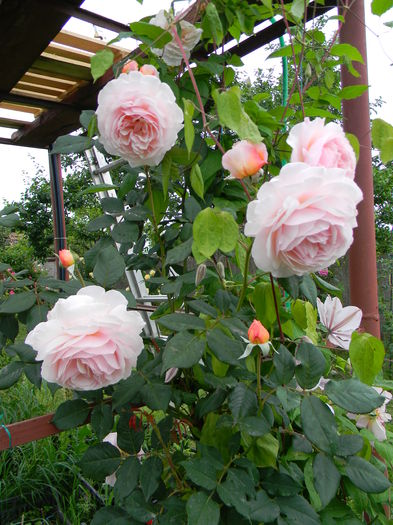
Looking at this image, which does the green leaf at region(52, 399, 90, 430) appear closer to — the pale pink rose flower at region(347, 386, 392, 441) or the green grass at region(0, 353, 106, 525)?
the pale pink rose flower at region(347, 386, 392, 441)

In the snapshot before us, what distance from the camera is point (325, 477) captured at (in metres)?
0.57

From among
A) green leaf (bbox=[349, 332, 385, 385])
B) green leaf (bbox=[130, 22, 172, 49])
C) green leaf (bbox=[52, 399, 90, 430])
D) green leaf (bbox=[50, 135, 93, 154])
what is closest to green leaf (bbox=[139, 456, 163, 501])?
green leaf (bbox=[52, 399, 90, 430])

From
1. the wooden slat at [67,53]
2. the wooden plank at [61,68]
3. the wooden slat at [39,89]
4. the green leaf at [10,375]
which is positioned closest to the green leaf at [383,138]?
the green leaf at [10,375]

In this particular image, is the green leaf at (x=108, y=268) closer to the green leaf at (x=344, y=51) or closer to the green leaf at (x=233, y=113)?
the green leaf at (x=233, y=113)

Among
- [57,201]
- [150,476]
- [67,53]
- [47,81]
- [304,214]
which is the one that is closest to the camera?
[304,214]

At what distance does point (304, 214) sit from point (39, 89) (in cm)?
288

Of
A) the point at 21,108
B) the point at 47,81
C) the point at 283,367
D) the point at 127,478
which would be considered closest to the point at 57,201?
the point at 21,108

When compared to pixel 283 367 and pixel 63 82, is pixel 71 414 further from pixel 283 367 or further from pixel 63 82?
pixel 63 82

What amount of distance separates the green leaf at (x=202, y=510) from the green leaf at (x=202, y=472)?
0.05 ft

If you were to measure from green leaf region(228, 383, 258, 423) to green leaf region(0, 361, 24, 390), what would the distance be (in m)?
0.36

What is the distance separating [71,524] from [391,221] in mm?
4835

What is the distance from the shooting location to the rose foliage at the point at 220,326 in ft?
1.65

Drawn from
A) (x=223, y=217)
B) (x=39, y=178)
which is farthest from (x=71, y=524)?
(x=39, y=178)

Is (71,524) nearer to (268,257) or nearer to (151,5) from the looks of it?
(268,257)
